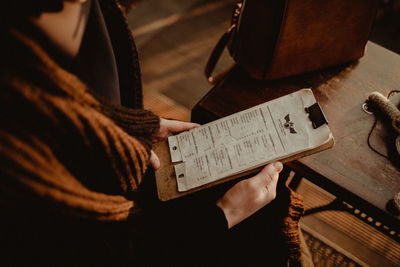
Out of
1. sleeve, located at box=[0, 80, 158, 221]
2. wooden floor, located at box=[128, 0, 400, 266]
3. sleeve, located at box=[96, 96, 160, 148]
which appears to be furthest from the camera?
wooden floor, located at box=[128, 0, 400, 266]

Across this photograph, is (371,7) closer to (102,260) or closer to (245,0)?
(245,0)

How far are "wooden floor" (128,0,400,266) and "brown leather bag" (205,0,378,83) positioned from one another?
0.74m

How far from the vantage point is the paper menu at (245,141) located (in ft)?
1.78

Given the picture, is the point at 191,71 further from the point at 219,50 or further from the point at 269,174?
the point at 269,174

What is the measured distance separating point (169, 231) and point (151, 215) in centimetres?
6

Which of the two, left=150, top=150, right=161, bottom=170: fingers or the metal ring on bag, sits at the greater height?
the metal ring on bag

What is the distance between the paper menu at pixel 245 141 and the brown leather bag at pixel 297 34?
0.13 metres

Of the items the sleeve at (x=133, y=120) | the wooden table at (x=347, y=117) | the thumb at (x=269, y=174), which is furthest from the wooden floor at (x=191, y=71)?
the sleeve at (x=133, y=120)

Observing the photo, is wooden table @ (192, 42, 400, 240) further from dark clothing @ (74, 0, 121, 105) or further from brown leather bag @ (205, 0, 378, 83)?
dark clothing @ (74, 0, 121, 105)

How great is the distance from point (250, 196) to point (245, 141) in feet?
0.43

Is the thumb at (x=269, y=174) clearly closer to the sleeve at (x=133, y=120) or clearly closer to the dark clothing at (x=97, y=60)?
the sleeve at (x=133, y=120)

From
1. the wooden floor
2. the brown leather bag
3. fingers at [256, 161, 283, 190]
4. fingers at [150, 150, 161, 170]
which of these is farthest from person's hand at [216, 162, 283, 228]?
the wooden floor

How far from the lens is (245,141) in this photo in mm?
579

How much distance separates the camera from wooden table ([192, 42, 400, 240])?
55 cm
